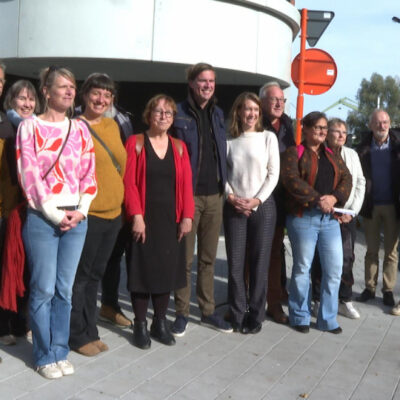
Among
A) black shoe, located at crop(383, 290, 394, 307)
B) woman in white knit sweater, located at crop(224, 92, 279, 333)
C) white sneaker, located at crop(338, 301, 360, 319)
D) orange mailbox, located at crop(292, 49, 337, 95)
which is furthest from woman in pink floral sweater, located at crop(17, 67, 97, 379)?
orange mailbox, located at crop(292, 49, 337, 95)

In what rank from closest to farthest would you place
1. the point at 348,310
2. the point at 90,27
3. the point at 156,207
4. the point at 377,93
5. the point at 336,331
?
the point at 156,207 < the point at 336,331 < the point at 348,310 < the point at 90,27 < the point at 377,93

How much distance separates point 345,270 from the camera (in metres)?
6.07

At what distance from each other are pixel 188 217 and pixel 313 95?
18.8ft

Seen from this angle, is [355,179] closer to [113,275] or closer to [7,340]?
[113,275]

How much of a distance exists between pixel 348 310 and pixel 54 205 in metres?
3.38

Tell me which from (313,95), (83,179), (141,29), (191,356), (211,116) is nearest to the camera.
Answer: (83,179)

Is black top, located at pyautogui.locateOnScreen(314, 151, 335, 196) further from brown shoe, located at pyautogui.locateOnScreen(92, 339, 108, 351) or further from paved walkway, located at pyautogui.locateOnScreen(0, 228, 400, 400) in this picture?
brown shoe, located at pyautogui.locateOnScreen(92, 339, 108, 351)

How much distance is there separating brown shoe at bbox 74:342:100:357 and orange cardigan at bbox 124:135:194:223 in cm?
102

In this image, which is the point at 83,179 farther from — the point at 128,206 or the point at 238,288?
the point at 238,288

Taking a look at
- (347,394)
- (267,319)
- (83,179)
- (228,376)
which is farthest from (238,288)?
(83,179)

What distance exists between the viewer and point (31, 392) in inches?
147

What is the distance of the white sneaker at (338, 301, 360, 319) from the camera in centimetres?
588

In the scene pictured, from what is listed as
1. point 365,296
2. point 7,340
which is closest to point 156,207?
point 7,340

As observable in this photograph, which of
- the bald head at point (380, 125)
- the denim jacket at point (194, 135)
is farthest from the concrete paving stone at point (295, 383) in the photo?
the bald head at point (380, 125)
